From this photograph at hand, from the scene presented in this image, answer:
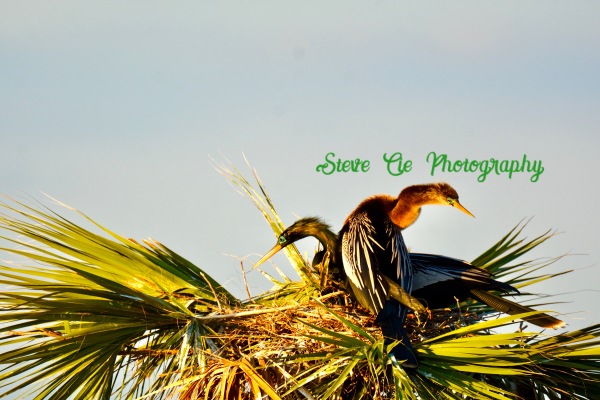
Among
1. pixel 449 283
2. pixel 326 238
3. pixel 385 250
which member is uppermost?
pixel 326 238

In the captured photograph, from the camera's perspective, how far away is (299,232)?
19.3ft

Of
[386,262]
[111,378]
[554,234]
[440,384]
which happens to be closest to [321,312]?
[386,262]

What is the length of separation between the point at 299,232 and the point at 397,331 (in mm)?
1391

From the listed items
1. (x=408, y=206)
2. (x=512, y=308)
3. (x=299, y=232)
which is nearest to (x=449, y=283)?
(x=512, y=308)

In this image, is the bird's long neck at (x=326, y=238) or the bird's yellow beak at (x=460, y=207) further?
the bird's yellow beak at (x=460, y=207)

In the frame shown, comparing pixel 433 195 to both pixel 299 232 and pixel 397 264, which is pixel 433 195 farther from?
pixel 299 232

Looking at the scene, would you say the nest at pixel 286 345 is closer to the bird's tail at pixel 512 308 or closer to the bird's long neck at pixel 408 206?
the bird's tail at pixel 512 308

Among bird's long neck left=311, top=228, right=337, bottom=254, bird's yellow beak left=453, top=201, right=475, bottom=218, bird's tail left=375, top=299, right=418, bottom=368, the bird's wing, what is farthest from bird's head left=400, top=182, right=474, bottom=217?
bird's tail left=375, top=299, right=418, bottom=368

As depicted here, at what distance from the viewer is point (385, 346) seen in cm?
459

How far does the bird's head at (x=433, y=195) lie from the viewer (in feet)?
18.9

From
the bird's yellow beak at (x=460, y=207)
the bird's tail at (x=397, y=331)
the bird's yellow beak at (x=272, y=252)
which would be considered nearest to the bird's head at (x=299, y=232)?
the bird's yellow beak at (x=272, y=252)

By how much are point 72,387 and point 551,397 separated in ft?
9.05

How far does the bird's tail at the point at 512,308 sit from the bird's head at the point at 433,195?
0.58 m

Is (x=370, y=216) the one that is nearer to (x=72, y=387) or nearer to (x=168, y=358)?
(x=168, y=358)
